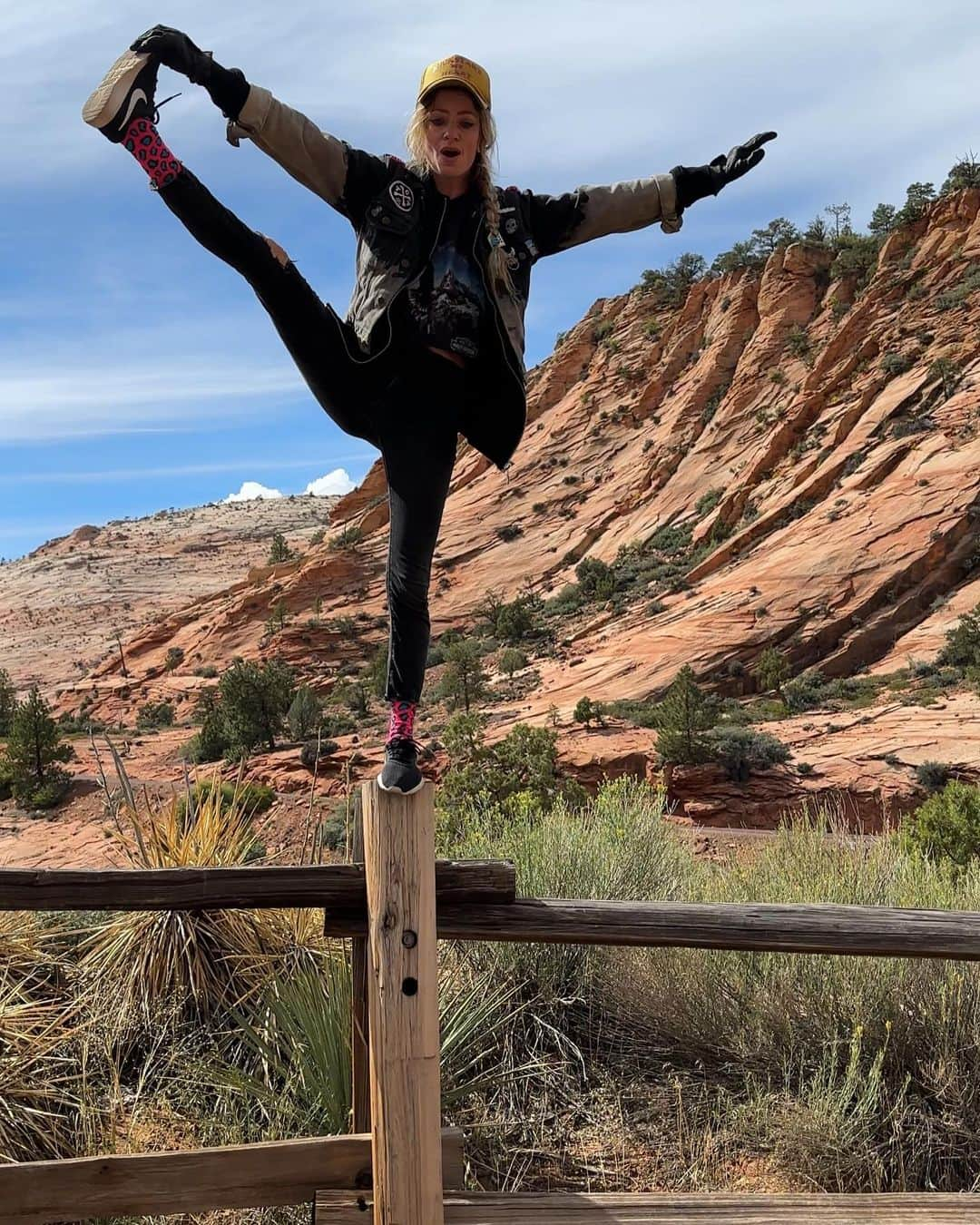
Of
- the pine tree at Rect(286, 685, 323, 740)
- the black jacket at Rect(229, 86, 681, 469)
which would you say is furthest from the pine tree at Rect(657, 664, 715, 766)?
the black jacket at Rect(229, 86, 681, 469)

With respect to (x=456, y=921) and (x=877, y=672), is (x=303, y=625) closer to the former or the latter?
(x=877, y=672)

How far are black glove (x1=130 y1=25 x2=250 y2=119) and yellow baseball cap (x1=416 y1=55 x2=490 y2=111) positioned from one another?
0.51m

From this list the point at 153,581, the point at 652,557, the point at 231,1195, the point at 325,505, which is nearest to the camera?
the point at 231,1195

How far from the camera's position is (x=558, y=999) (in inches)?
166

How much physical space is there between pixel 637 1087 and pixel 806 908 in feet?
5.09

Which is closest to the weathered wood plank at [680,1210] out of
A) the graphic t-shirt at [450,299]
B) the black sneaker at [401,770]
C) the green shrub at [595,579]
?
the black sneaker at [401,770]

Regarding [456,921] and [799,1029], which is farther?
[799,1029]

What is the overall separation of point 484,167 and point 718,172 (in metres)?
0.65

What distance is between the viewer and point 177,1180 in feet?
8.23

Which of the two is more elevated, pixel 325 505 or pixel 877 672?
pixel 325 505

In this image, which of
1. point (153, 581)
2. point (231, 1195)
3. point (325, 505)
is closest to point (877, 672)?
point (231, 1195)

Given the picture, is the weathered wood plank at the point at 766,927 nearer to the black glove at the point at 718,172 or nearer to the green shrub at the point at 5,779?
the black glove at the point at 718,172

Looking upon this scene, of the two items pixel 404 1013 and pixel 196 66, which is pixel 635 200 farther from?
pixel 404 1013

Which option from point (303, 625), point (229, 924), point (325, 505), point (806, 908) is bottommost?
point (229, 924)
